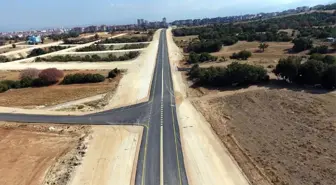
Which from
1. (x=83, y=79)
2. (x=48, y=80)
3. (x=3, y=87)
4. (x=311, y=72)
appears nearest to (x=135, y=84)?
(x=83, y=79)

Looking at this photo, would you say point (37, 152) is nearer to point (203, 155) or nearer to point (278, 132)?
point (203, 155)

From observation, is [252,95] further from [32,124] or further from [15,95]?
[15,95]

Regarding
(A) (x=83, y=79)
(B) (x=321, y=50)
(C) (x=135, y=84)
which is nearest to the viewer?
(C) (x=135, y=84)

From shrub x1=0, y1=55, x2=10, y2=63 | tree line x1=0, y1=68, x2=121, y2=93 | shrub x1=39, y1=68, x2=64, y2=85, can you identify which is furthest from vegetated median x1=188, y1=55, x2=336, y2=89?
shrub x1=0, y1=55, x2=10, y2=63

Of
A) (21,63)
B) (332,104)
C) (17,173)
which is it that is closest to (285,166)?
(332,104)

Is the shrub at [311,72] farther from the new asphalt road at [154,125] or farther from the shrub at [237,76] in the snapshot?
the new asphalt road at [154,125]

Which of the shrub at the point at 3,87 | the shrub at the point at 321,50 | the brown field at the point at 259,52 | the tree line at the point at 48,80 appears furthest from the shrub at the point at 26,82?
the shrub at the point at 321,50
